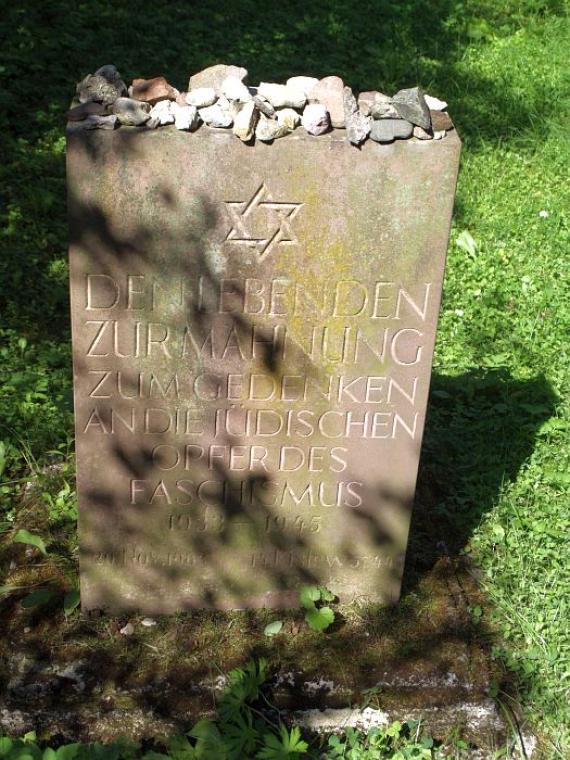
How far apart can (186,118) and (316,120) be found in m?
0.37

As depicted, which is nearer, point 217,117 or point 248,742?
point 217,117

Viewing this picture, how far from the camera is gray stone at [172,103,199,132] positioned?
2.85 metres

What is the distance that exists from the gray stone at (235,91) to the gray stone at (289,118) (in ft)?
0.35

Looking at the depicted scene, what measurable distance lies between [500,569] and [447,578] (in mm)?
253

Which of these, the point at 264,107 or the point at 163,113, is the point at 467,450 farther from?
the point at 163,113

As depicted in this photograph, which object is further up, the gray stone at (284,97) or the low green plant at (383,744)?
the gray stone at (284,97)

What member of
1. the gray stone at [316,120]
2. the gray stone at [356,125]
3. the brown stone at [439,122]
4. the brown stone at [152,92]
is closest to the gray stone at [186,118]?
the brown stone at [152,92]

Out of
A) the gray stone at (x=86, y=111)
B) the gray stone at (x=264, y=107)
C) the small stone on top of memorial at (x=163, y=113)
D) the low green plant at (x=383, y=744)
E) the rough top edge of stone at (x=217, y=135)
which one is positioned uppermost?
the gray stone at (x=264, y=107)

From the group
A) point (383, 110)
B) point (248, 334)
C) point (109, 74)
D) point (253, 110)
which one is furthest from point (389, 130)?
point (109, 74)

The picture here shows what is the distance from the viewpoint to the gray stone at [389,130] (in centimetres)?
291

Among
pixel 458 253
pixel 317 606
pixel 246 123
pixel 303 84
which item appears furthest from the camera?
pixel 458 253

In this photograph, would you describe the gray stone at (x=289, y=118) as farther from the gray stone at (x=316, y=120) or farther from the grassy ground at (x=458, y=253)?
the grassy ground at (x=458, y=253)

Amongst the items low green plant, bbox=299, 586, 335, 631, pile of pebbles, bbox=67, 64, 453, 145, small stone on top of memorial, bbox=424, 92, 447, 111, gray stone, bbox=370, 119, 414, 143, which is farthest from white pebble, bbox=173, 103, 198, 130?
low green plant, bbox=299, 586, 335, 631

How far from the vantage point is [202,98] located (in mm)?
2912
